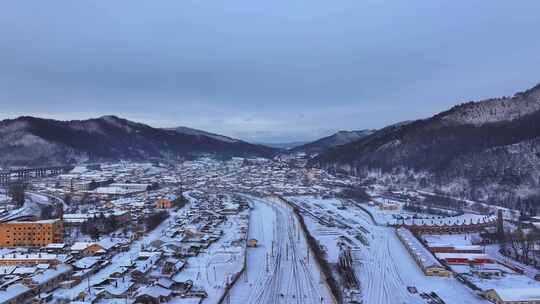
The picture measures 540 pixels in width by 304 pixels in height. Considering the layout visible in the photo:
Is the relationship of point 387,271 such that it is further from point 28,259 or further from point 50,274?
point 28,259

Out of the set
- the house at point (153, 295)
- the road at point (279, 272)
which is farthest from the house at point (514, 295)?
the house at point (153, 295)

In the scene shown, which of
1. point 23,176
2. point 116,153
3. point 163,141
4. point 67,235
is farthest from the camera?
point 163,141

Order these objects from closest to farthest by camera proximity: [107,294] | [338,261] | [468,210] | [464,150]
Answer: [107,294] → [338,261] → [468,210] → [464,150]

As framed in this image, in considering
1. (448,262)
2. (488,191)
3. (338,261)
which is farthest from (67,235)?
(488,191)

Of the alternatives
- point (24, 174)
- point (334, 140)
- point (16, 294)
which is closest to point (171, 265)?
point (16, 294)

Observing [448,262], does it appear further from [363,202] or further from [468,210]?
[363,202]

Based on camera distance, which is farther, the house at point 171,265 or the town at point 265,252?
the house at point 171,265

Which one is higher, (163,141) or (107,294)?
(163,141)

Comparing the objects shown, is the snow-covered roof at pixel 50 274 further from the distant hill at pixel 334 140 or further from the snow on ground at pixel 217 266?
the distant hill at pixel 334 140
